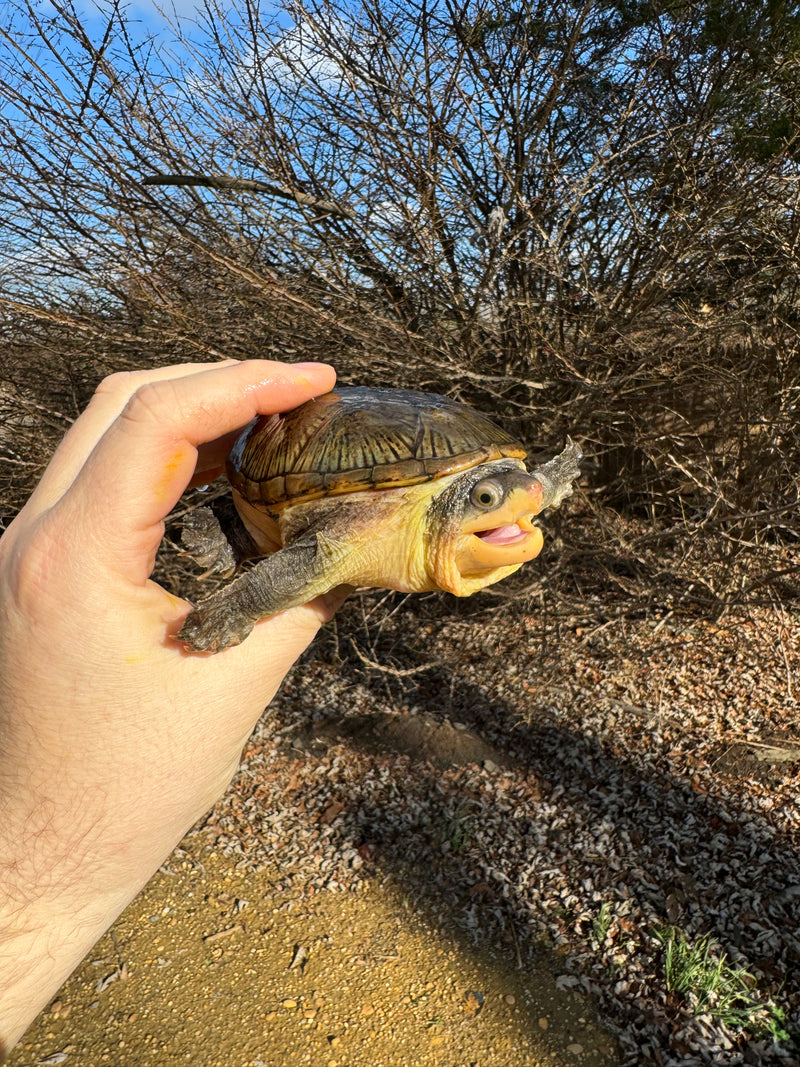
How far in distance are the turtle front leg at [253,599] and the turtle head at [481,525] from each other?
34 cm

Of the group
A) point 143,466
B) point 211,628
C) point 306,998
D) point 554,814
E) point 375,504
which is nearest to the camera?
point 143,466

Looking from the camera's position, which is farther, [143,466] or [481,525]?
[481,525]

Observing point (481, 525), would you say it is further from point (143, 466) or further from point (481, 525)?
point (143, 466)

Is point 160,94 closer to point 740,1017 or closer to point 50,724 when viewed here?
point 50,724

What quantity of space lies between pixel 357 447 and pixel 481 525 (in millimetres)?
445

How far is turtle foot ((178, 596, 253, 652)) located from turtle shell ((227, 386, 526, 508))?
0.43 m

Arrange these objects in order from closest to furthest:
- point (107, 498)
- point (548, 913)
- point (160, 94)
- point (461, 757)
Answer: point (107, 498)
point (548, 913)
point (160, 94)
point (461, 757)

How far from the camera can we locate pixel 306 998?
11.6 ft

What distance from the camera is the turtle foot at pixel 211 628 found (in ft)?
6.21

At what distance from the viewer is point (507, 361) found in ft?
17.8

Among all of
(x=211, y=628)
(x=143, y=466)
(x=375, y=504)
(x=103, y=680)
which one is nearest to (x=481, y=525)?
(x=375, y=504)

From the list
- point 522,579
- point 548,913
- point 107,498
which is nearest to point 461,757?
point 548,913

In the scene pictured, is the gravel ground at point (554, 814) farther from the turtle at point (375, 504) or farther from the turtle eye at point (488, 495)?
the turtle eye at point (488, 495)

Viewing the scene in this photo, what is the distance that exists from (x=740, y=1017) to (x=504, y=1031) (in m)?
1.04
